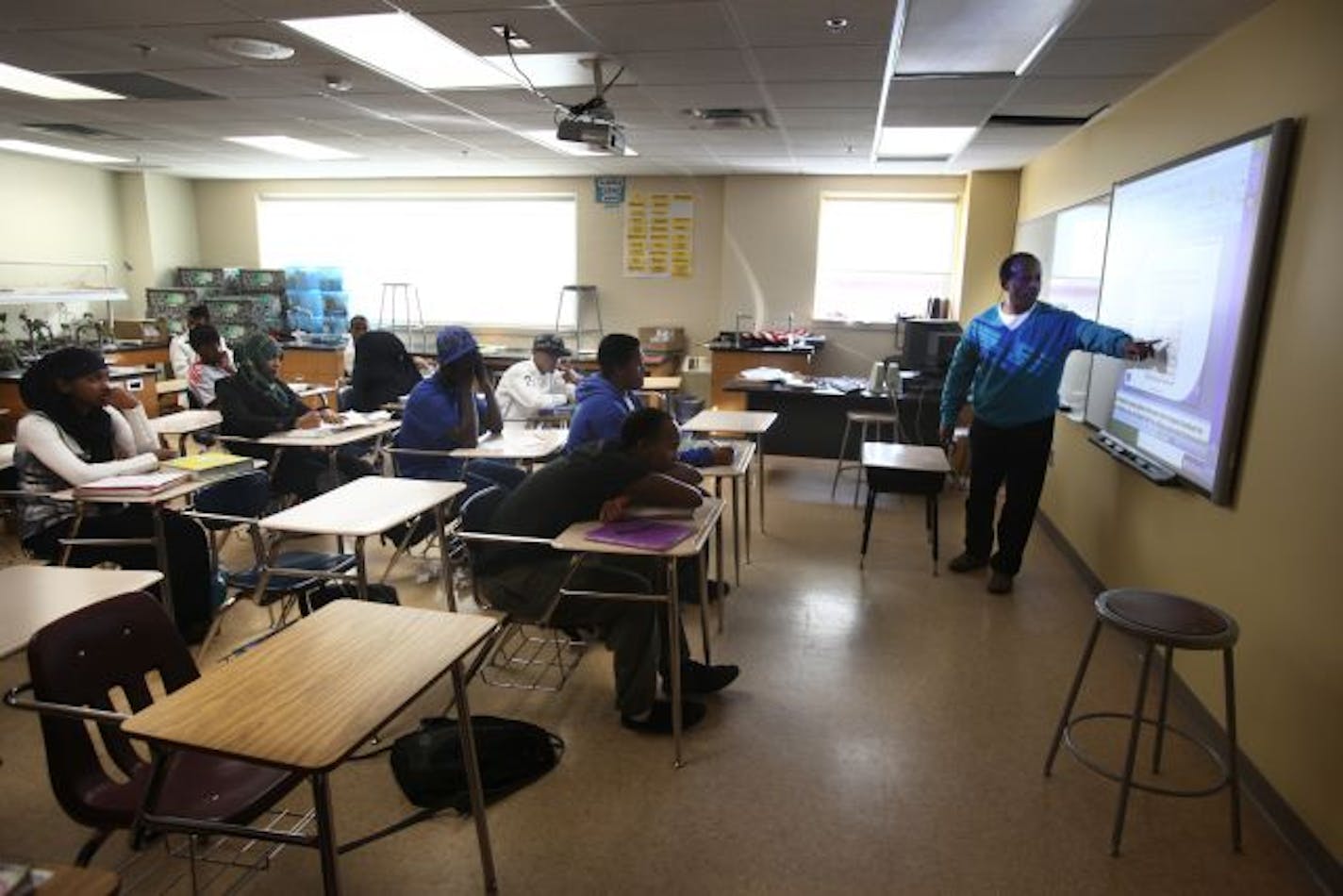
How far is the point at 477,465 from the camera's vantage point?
13.1 ft

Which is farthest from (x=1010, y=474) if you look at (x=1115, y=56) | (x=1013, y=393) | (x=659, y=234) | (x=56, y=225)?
(x=56, y=225)

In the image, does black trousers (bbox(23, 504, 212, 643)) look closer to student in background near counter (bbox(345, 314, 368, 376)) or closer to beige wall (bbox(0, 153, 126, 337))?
student in background near counter (bbox(345, 314, 368, 376))

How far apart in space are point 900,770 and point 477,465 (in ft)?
7.92

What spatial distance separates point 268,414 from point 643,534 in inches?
113

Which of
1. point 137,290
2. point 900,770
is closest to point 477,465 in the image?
point 900,770

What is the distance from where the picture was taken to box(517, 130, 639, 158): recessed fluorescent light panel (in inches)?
236

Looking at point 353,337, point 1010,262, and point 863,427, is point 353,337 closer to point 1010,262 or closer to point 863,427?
point 863,427

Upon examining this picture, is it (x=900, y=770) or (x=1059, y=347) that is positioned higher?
(x=1059, y=347)

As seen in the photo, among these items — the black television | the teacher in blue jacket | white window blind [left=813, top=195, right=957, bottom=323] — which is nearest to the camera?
the teacher in blue jacket

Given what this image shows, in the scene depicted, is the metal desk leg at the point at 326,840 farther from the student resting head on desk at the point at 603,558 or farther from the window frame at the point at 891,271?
the window frame at the point at 891,271

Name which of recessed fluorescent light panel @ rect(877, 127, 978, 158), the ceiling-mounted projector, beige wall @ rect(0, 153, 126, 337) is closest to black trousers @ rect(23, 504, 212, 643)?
the ceiling-mounted projector

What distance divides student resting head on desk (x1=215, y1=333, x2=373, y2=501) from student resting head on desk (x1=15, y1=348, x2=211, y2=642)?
2.42 feet

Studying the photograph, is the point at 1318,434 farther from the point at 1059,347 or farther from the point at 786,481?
the point at 786,481

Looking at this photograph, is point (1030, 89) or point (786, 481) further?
point (786, 481)
